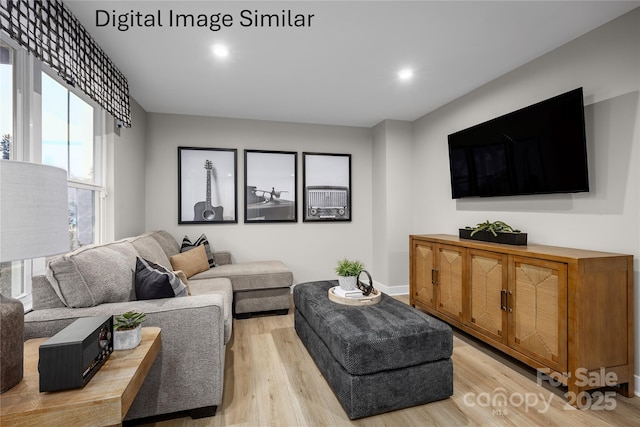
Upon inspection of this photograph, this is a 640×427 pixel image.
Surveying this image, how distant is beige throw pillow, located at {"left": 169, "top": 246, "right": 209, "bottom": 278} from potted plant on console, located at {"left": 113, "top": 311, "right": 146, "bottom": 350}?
1.75 meters

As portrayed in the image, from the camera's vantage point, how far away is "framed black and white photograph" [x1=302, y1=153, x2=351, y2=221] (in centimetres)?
443

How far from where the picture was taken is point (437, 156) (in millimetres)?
3875

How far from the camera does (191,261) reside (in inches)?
131

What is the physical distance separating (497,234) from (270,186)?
273 centimetres

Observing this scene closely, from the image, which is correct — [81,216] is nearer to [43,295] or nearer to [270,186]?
[43,295]

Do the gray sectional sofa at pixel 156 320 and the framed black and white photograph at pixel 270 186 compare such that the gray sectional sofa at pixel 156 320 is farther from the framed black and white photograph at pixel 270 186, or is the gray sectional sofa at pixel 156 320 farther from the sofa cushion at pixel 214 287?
the framed black and white photograph at pixel 270 186

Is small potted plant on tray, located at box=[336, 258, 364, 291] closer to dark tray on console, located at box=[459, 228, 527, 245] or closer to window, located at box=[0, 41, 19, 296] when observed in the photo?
dark tray on console, located at box=[459, 228, 527, 245]

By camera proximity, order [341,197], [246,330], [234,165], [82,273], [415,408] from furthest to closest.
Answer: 1. [341,197]
2. [234,165]
3. [246,330]
4. [415,408]
5. [82,273]

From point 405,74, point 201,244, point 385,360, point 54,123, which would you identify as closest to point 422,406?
point 385,360

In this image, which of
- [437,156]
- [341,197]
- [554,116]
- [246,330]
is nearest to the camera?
[554,116]

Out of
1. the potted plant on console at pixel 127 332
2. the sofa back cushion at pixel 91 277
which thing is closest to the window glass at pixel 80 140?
the sofa back cushion at pixel 91 277

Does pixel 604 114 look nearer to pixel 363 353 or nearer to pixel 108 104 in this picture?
pixel 363 353

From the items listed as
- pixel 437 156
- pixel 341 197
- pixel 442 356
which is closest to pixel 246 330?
pixel 442 356

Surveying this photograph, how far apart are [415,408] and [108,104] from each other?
9.95ft
